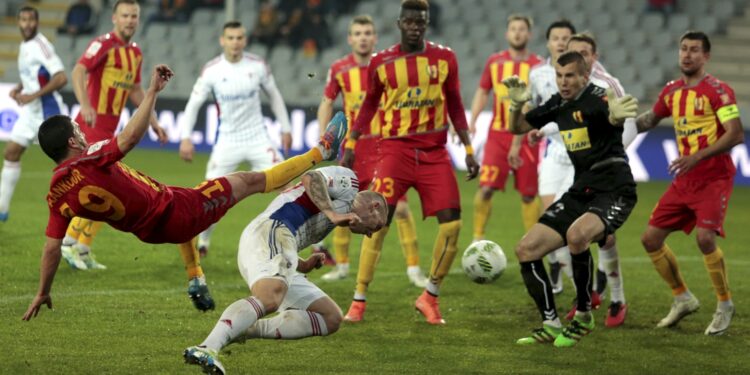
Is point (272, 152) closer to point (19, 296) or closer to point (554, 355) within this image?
point (19, 296)

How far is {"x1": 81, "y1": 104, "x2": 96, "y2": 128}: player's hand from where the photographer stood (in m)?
11.0

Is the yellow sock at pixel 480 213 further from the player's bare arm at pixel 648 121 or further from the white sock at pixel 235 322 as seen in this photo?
the white sock at pixel 235 322

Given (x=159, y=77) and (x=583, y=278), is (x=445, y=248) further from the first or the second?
(x=159, y=77)

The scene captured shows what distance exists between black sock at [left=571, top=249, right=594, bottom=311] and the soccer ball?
0.56 metres

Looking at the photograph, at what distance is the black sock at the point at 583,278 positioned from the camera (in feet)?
26.8

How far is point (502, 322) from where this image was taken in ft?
30.0

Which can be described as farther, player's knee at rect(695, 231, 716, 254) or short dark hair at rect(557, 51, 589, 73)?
player's knee at rect(695, 231, 716, 254)

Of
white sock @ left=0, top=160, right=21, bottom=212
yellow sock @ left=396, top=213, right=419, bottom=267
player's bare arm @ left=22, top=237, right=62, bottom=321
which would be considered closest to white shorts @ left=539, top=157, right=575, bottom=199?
yellow sock @ left=396, top=213, right=419, bottom=267

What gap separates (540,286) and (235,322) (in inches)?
98.8

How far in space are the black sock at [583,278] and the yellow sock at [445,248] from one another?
116 centimetres

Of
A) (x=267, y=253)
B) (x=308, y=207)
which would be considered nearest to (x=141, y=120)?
(x=267, y=253)

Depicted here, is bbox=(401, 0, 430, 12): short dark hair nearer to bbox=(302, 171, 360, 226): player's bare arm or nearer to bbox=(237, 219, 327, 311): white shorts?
bbox=(302, 171, 360, 226): player's bare arm

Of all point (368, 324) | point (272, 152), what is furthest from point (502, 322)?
point (272, 152)

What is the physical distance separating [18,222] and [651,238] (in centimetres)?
722
